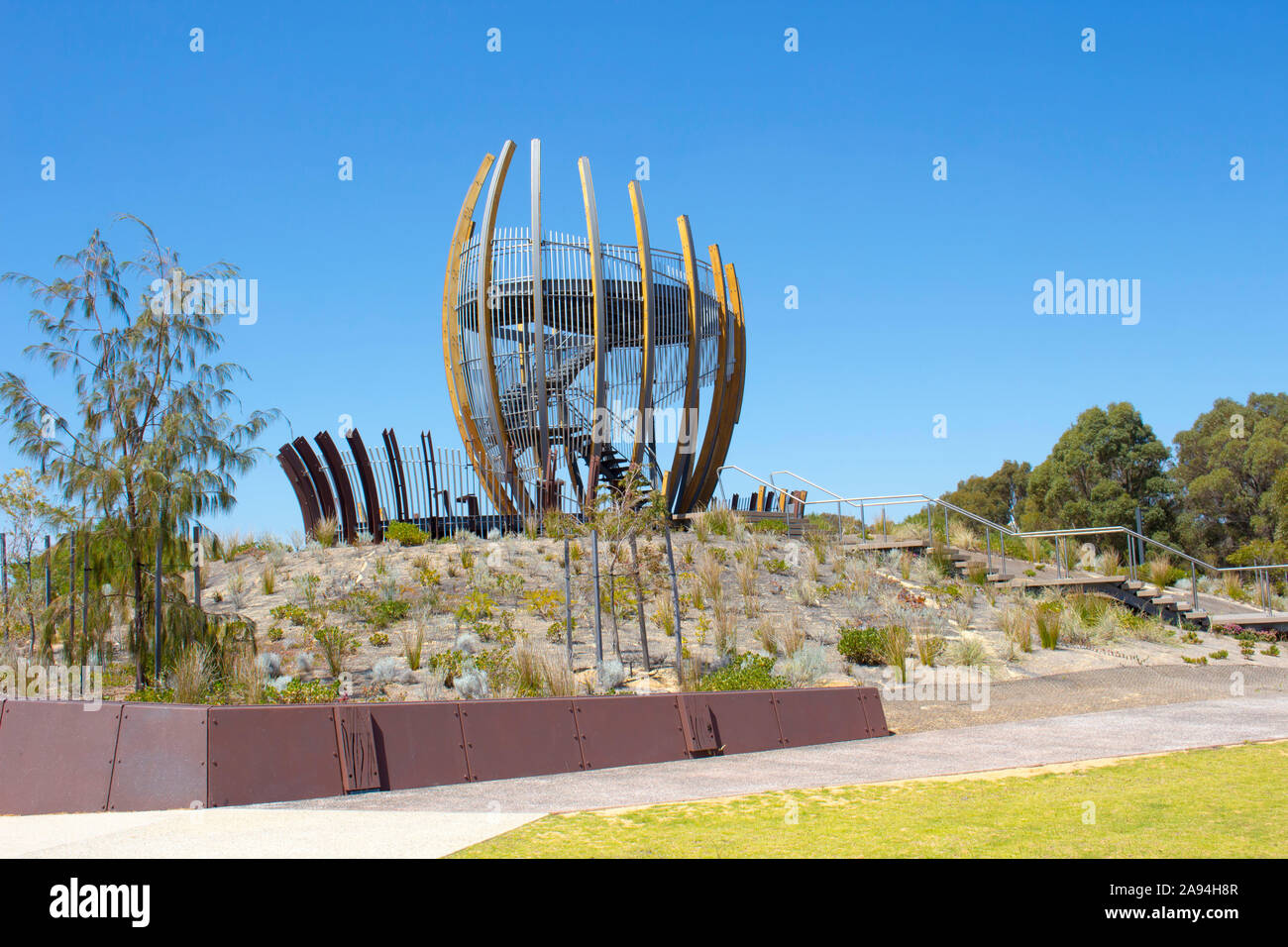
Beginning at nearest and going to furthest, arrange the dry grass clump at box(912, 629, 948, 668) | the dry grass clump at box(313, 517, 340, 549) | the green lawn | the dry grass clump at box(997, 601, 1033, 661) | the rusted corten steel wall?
the green lawn < the rusted corten steel wall < the dry grass clump at box(912, 629, 948, 668) < the dry grass clump at box(997, 601, 1033, 661) < the dry grass clump at box(313, 517, 340, 549)

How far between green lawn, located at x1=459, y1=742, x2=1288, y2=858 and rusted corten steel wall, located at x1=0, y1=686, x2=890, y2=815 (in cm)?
196

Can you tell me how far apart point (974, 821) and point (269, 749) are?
4.96m

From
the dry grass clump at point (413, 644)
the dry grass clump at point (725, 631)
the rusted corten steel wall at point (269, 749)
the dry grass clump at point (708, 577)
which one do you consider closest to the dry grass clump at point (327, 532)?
the dry grass clump at point (413, 644)

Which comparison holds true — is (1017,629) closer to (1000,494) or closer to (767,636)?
(767,636)

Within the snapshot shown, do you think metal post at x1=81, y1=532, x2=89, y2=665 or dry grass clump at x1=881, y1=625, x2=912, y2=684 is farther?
dry grass clump at x1=881, y1=625, x2=912, y2=684

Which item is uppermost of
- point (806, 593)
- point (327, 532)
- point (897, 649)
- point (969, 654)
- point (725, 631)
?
point (327, 532)

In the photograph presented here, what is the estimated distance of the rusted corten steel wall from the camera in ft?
23.5

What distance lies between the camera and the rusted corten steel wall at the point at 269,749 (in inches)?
282

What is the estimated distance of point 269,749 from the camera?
291 inches

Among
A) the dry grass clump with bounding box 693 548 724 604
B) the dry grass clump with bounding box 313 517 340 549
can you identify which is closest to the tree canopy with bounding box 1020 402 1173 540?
the dry grass clump with bounding box 693 548 724 604

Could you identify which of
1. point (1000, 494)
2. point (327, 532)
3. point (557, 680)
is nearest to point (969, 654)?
point (557, 680)

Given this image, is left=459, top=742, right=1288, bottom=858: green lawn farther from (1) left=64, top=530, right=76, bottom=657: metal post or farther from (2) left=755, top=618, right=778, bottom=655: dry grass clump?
(1) left=64, top=530, right=76, bottom=657: metal post
